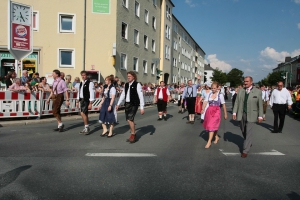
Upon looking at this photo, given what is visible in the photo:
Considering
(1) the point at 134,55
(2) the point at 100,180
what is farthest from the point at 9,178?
(1) the point at 134,55

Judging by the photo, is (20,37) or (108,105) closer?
(108,105)

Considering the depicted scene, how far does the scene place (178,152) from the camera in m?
6.35

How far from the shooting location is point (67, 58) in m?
23.6

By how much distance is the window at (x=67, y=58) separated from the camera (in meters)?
23.4

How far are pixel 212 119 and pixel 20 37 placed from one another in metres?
9.05

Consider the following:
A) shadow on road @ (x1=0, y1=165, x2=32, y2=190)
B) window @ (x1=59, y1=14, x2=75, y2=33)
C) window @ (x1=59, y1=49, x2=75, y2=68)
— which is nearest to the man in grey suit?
shadow on road @ (x1=0, y1=165, x2=32, y2=190)

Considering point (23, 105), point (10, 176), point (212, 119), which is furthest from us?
point (23, 105)

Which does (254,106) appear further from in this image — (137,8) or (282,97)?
(137,8)

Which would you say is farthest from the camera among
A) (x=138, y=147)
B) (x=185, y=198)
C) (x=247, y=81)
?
(x=138, y=147)

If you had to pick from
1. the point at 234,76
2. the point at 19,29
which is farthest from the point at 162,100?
the point at 234,76

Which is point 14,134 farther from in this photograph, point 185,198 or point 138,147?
point 185,198

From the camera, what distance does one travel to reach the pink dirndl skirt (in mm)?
7074

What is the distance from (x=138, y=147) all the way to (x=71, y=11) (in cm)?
1962

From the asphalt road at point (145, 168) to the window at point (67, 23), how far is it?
1705cm
